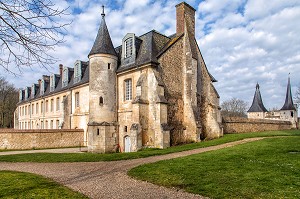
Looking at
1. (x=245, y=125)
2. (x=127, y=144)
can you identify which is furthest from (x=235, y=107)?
(x=127, y=144)

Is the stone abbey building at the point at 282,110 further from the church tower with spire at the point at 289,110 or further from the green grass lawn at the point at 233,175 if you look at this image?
the green grass lawn at the point at 233,175

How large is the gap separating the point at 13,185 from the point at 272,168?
26.7 ft

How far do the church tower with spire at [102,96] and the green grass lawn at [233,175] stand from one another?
8628mm

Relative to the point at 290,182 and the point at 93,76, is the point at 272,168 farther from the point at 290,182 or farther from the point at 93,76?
the point at 93,76

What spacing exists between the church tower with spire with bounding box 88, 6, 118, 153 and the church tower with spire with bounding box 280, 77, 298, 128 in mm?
36099

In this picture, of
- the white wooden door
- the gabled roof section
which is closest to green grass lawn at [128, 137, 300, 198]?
the white wooden door

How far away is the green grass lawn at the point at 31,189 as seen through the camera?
220 inches

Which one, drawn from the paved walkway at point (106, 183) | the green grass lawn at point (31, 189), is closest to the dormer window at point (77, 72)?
the paved walkway at point (106, 183)

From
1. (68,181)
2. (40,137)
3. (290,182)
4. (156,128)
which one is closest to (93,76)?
(156,128)

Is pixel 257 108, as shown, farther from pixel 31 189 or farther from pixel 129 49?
pixel 31 189

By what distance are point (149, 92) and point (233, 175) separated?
402 inches

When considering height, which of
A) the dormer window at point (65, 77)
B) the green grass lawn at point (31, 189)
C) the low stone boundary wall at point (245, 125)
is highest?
the dormer window at point (65, 77)

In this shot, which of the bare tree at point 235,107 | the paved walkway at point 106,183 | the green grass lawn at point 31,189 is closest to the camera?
the green grass lawn at point 31,189

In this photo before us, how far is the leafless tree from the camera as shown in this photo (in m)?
45.0
